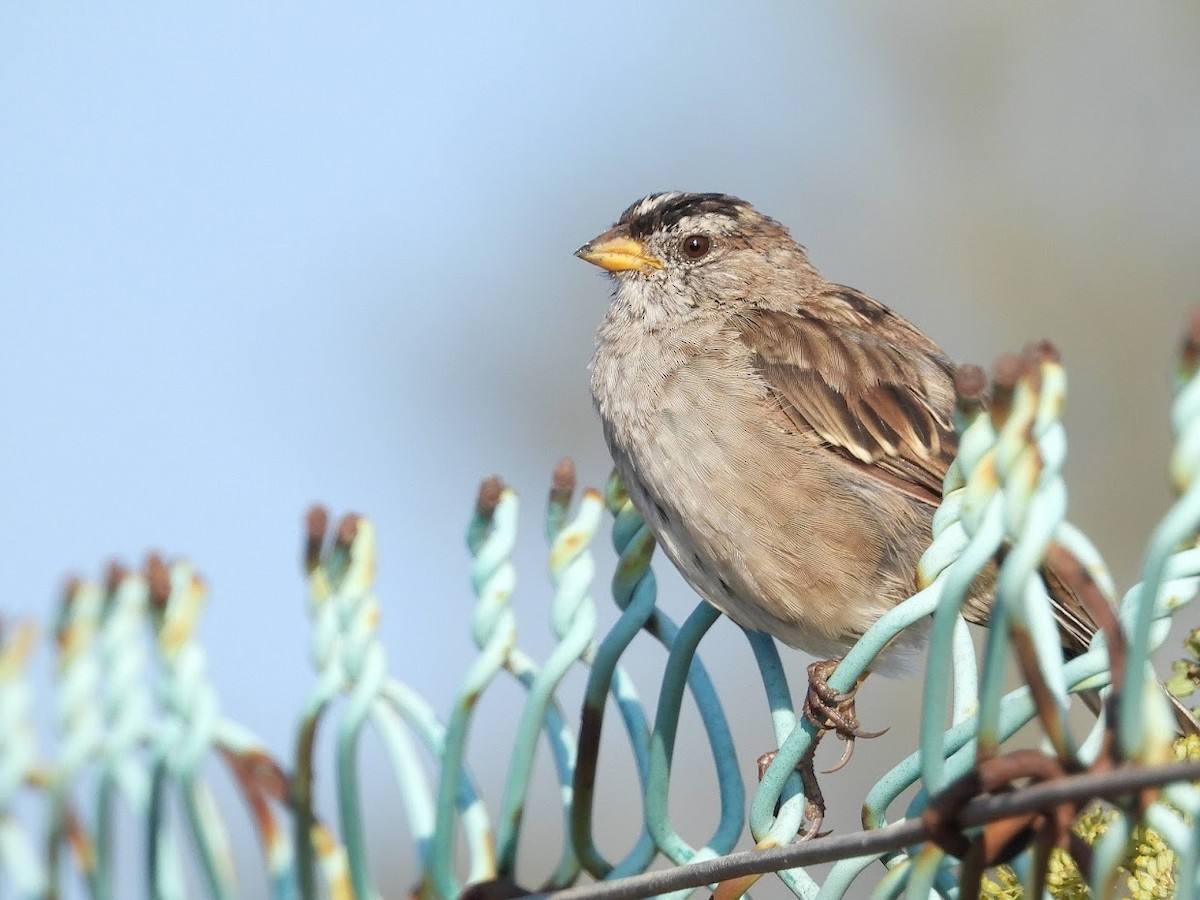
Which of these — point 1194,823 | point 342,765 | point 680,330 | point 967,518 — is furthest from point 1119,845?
point 680,330

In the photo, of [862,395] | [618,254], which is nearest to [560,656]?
[862,395]

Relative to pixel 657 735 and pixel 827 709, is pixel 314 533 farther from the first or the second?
pixel 827 709

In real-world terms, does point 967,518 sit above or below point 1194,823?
above

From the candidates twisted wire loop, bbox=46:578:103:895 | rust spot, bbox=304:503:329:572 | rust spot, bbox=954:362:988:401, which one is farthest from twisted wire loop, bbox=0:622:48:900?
rust spot, bbox=954:362:988:401

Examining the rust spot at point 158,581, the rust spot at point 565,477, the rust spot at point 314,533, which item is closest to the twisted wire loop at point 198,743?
the rust spot at point 158,581

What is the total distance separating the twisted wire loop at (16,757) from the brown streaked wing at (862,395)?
1752 millimetres

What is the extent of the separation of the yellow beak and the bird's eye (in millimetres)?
95

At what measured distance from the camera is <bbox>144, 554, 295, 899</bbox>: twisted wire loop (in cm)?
197

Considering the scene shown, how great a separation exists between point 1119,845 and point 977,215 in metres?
8.05

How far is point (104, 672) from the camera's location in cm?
223

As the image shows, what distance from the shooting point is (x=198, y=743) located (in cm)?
201

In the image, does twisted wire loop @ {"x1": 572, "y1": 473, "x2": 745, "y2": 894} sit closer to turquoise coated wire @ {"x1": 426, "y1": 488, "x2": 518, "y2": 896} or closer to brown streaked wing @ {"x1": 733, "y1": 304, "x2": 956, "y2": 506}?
turquoise coated wire @ {"x1": 426, "y1": 488, "x2": 518, "y2": 896}

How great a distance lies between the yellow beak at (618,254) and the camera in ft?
13.7

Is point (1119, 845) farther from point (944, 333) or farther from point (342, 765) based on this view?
point (944, 333)
